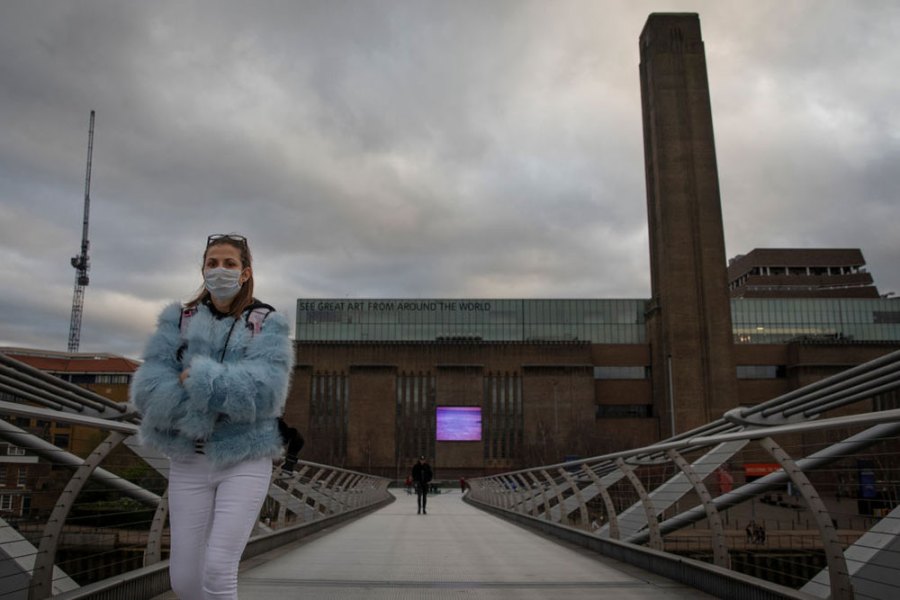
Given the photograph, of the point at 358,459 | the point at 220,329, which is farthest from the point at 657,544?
the point at 358,459

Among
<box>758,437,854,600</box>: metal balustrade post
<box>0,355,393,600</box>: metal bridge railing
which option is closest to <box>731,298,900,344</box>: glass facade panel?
<box>758,437,854,600</box>: metal balustrade post

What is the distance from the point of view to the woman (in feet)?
8.59

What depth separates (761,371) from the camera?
69.1m

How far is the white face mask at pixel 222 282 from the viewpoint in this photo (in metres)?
2.94

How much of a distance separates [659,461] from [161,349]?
19.2 feet

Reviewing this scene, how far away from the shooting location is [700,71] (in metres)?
65.7

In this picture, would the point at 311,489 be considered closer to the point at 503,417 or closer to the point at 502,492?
the point at 502,492

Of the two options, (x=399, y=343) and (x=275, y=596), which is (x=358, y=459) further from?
(x=275, y=596)

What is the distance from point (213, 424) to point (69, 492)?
5.66ft

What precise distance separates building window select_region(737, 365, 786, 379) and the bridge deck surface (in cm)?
6427

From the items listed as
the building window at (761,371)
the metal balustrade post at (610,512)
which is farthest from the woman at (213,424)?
the building window at (761,371)

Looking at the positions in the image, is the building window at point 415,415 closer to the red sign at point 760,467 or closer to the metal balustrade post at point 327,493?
the red sign at point 760,467

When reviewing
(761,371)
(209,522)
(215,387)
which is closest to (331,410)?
(761,371)

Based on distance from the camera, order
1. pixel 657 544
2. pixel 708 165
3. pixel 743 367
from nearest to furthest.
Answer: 1. pixel 657 544
2. pixel 708 165
3. pixel 743 367
